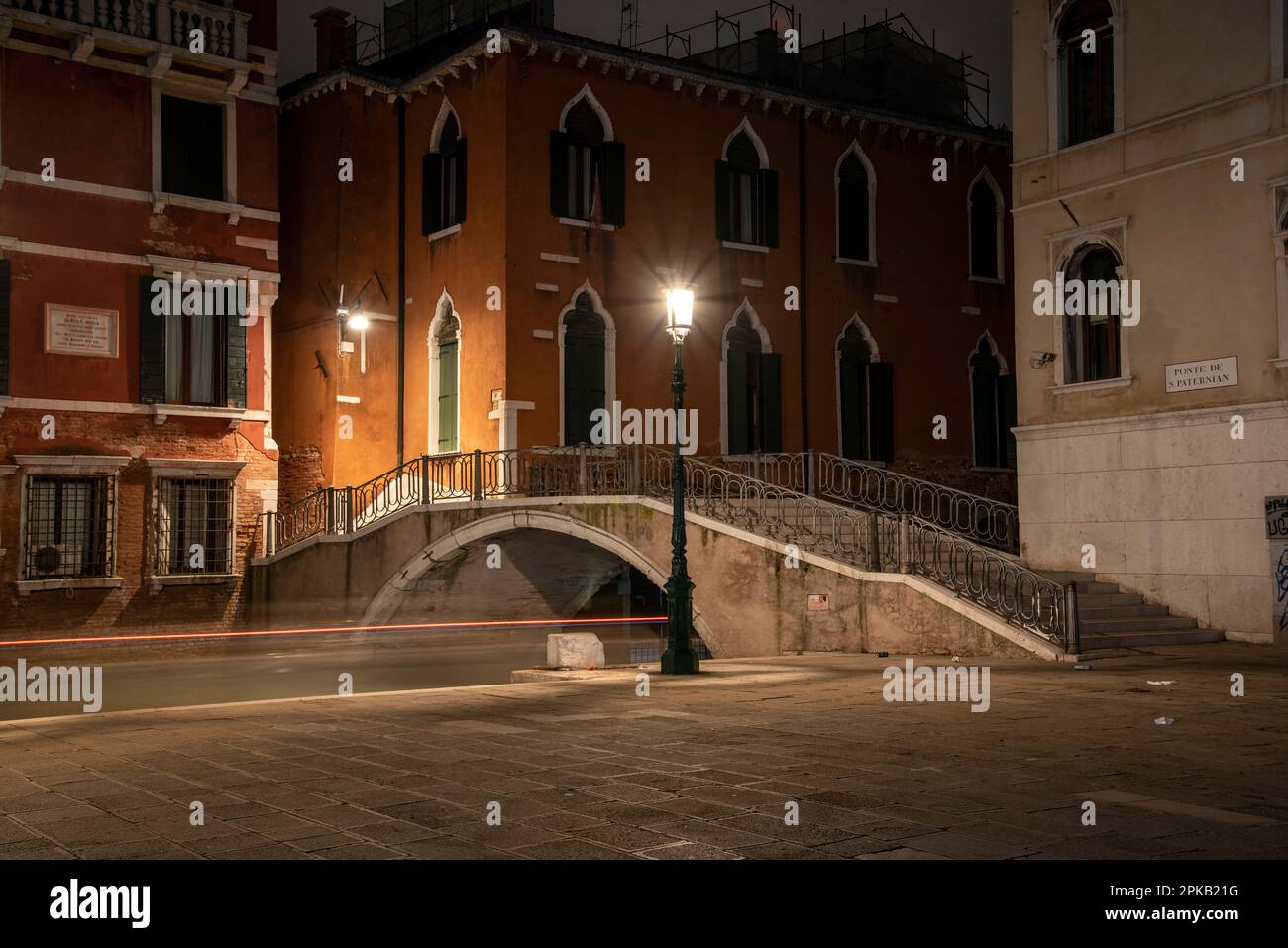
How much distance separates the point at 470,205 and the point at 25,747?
1547 centimetres

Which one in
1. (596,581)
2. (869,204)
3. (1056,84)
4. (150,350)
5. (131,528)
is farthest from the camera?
(869,204)

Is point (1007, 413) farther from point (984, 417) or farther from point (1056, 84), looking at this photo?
point (1056, 84)

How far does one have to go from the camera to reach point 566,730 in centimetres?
956

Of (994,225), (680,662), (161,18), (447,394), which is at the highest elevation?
(161,18)

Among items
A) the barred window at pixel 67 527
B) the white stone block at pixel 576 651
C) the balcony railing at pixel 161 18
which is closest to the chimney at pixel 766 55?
the balcony railing at pixel 161 18

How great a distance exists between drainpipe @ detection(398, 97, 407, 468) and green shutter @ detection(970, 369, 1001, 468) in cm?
1130

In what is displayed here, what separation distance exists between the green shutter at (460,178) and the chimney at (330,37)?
3983 millimetres

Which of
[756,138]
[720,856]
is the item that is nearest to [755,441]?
[756,138]

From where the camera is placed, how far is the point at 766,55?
2738 cm

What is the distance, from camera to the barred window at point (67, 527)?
2153 cm

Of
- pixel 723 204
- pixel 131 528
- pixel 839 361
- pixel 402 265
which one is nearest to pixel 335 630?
pixel 131 528

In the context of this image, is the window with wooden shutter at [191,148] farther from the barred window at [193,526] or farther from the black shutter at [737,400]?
the black shutter at [737,400]

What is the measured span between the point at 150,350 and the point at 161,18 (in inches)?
219

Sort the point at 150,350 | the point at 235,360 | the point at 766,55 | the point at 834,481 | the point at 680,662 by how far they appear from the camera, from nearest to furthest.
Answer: the point at 680,662 → the point at 150,350 → the point at 235,360 → the point at 834,481 → the point at 766,55
